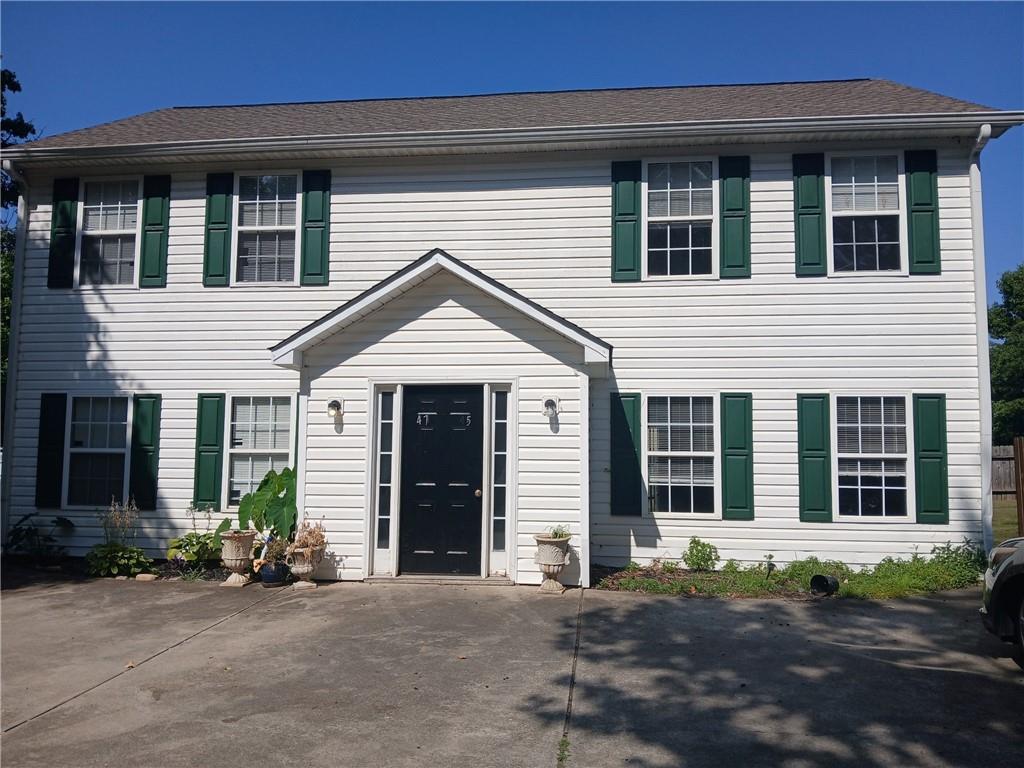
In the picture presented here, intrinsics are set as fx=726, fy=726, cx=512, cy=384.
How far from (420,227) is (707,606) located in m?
6.04

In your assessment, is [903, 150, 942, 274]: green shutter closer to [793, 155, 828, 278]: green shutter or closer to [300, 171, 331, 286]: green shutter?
[793, 155, 828, 278]: green shutter

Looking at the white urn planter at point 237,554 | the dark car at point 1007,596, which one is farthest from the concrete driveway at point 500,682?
the white urn planter at point 237,554

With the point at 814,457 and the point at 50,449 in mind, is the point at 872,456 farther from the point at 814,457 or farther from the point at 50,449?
the point at 50,449

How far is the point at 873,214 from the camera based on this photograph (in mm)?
9195

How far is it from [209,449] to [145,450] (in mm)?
947

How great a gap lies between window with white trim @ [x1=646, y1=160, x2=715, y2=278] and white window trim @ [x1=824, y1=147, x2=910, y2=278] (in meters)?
1.44

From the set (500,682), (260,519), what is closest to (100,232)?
(260,519)

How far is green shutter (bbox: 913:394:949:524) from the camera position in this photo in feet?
28.9

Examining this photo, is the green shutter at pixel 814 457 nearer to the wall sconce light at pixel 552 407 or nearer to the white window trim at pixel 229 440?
the wall sconce light at pixel 552 407

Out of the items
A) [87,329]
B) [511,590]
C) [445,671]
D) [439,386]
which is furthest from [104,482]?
[445,671]

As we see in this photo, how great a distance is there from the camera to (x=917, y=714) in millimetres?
4770

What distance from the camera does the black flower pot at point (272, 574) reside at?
8602 mm

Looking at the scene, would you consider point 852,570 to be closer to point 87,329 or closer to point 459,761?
point 459,761

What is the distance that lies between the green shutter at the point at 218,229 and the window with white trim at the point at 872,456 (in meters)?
8.38
